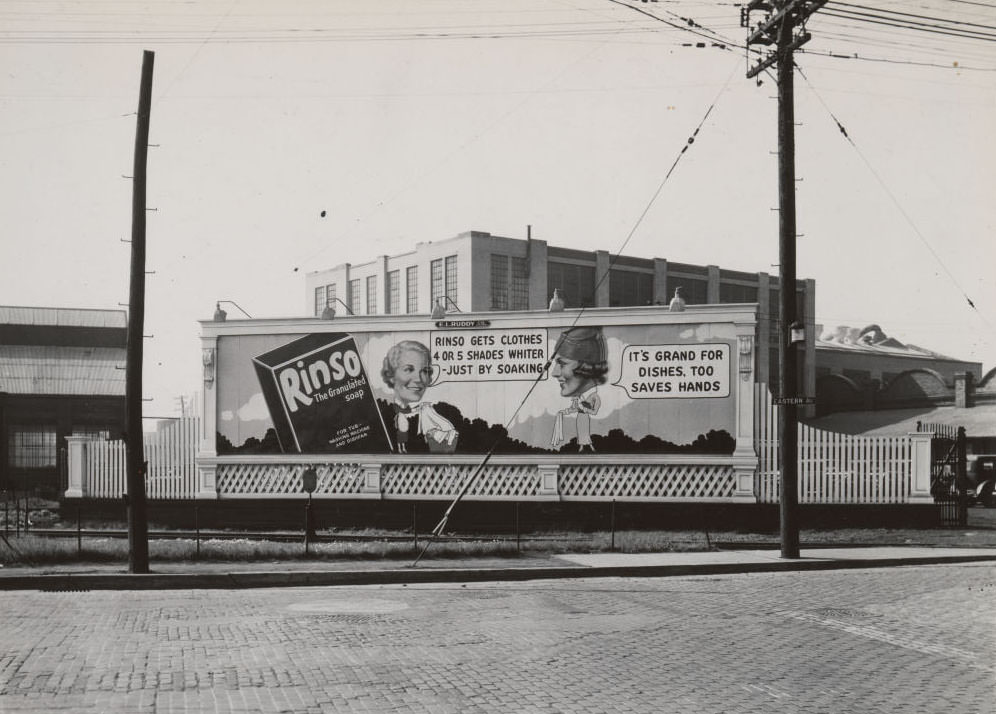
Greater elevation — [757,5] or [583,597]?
[757,5]

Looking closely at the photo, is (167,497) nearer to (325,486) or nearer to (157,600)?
(325,486)

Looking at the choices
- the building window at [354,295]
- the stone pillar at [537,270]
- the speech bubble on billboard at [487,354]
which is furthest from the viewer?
the building window at [354,295]

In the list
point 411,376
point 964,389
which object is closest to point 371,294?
point 964,389

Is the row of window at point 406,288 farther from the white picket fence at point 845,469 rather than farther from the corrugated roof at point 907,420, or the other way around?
the white picket fence at point 845,469

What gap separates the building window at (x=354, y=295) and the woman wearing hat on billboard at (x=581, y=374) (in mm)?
52180

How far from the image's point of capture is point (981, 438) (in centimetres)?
4553

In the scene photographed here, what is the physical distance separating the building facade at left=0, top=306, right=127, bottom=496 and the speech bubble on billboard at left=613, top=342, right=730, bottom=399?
105 ft

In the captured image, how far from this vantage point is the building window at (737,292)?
71812 millimetres

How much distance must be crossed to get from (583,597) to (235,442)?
13.9 metres

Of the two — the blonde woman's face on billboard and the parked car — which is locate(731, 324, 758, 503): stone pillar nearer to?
the blonde woman's face on billboard

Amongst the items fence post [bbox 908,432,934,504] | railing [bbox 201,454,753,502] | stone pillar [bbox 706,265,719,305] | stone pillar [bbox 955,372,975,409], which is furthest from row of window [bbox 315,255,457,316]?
fence post [bbox 908,432,934,504]

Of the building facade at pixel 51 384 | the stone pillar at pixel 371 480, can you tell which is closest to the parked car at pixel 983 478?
the stone pillar at pixel 371 480

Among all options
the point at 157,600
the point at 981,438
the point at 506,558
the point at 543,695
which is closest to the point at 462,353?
the point at 506,558

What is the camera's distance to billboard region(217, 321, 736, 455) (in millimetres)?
22391
